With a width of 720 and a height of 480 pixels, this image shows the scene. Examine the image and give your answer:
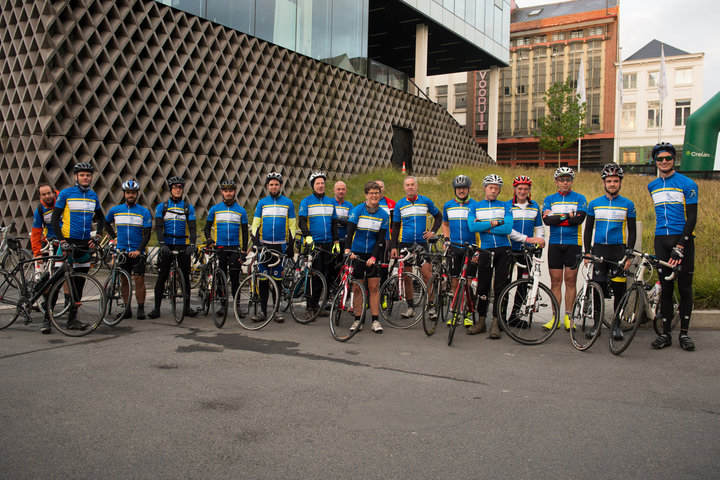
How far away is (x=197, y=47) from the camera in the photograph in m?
19.2

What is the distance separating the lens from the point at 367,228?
875cm

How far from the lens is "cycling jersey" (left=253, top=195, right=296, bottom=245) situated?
939 centimetres

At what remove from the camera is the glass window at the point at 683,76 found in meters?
59.0

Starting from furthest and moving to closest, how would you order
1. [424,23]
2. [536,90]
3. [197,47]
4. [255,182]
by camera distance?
[536,90]
[424,23]
[255,182]
[197,47]

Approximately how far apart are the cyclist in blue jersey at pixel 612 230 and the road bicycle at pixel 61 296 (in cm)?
656

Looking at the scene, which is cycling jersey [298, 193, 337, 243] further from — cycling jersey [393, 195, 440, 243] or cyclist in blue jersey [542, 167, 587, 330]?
cyclist in blue jersey [542, 167, 587, 330]

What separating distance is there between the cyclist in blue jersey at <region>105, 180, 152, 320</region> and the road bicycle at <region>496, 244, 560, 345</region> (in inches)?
213

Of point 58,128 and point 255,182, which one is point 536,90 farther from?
point 58,128

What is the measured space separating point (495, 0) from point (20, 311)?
119ft

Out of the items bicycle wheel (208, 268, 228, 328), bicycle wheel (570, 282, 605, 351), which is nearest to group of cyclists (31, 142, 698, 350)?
bicycle wheel (570, 282, 605, 351)

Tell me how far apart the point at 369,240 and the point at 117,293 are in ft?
12.2

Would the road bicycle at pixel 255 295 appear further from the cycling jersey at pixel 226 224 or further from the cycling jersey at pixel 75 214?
the cycling jersey at pixel 75 214

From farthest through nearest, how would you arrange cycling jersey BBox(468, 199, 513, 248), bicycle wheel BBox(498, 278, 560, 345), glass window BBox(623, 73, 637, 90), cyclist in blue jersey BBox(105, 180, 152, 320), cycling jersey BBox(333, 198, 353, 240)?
glass window BBox(623, 73, 637, 90)
cycling jersey BBox(333, 198, 353, 240)
cyclist in blue jersey BBox(105, 180, 152, 320)
cycling jersey BBox(468, 199, 513, 248)
bicycle wheel BBox(498, 278, 560, 345)

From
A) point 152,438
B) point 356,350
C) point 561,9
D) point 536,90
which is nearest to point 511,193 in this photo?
point 356,350
